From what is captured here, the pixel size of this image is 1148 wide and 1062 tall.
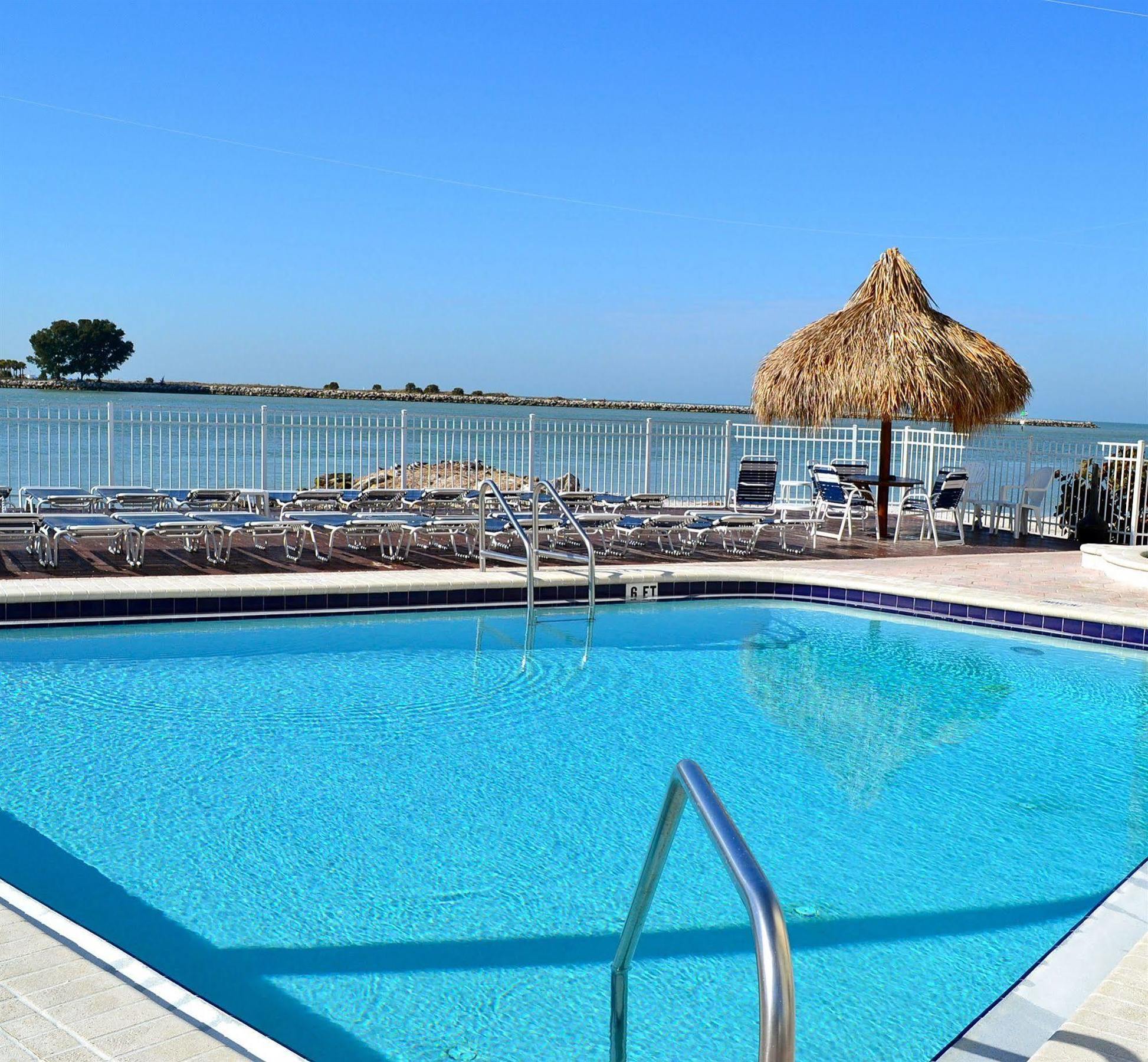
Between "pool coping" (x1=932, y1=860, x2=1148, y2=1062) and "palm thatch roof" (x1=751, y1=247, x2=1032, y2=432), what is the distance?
29.5ft

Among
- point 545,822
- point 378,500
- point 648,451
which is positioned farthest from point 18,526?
point 648,451

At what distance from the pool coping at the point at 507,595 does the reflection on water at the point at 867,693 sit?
56 centimetres

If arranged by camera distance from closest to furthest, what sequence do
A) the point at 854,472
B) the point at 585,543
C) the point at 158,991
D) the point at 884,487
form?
the point at 158,991 < the point at 585,543 < the point at 884,487 < the point at 854,472

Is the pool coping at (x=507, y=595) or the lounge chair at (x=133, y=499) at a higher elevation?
the lounge chair at (x=133, y=499)

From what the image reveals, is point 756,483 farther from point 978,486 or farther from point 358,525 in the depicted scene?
point 358,525

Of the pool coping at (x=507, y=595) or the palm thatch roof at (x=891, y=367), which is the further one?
the palm thatch roof at (x=891, y=367)

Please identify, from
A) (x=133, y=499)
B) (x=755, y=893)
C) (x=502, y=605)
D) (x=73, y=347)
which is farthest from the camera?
(x=73, y=347)

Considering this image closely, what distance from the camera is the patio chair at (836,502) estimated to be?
12914 millimetres

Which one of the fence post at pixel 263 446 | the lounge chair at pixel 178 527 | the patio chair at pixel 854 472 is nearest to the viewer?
the lounge chair at pixel 178 527

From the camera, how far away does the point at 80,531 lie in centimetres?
912

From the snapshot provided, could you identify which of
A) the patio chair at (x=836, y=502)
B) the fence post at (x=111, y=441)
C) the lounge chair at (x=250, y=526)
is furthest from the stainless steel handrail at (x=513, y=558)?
the fence post at (x=111, y=441)

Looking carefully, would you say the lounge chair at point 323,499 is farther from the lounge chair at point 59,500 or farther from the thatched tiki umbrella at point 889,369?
the thatched tiki umbrella at point 889,369

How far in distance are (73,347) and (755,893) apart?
239 ft

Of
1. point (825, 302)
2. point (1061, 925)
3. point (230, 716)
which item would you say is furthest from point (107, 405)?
point (825, 302)
